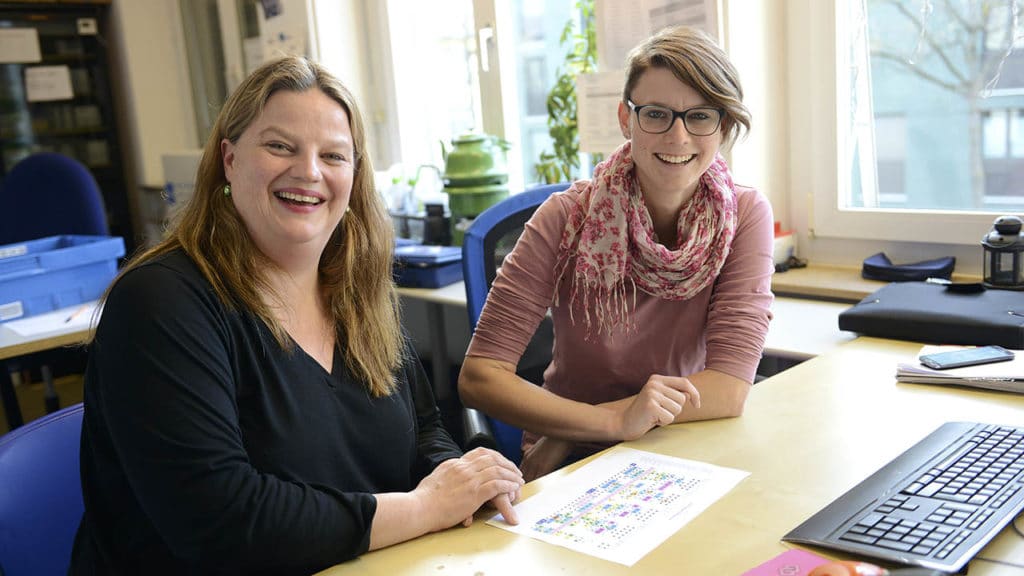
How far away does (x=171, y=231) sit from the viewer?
133 cm

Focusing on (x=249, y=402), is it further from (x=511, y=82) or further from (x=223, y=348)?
(x=511, y=82)

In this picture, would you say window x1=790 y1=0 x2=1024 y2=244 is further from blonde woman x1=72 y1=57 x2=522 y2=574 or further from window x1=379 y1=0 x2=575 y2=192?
blonde woman x1=72 y1=57 x2=522 y2=574

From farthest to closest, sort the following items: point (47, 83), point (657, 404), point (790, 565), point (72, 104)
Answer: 1. point (72, 104)
2. point (47, 83)
3. point (657, 404)
4. point (790, 565)

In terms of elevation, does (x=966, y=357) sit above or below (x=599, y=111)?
below

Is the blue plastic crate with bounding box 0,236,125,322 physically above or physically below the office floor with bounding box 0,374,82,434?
above

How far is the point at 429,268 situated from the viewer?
2957 millimetres

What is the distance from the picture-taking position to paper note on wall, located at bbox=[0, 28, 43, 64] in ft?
16.3

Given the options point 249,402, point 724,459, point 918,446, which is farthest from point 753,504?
point 249,402

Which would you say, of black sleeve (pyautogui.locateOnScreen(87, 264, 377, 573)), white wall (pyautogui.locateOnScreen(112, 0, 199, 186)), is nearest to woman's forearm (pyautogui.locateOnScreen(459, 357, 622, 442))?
black sleeve (pyautogui.locateOnScreen(87, 264, 377, 573))

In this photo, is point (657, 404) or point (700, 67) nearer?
point (657, 404)

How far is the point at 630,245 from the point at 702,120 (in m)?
0.26

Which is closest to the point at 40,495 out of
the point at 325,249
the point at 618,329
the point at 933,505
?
the point at 325,249

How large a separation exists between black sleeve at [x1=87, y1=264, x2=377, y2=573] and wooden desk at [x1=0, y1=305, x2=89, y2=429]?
A: 51.7 inches

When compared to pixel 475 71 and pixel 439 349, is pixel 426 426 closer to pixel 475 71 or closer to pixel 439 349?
pixel 439 349
